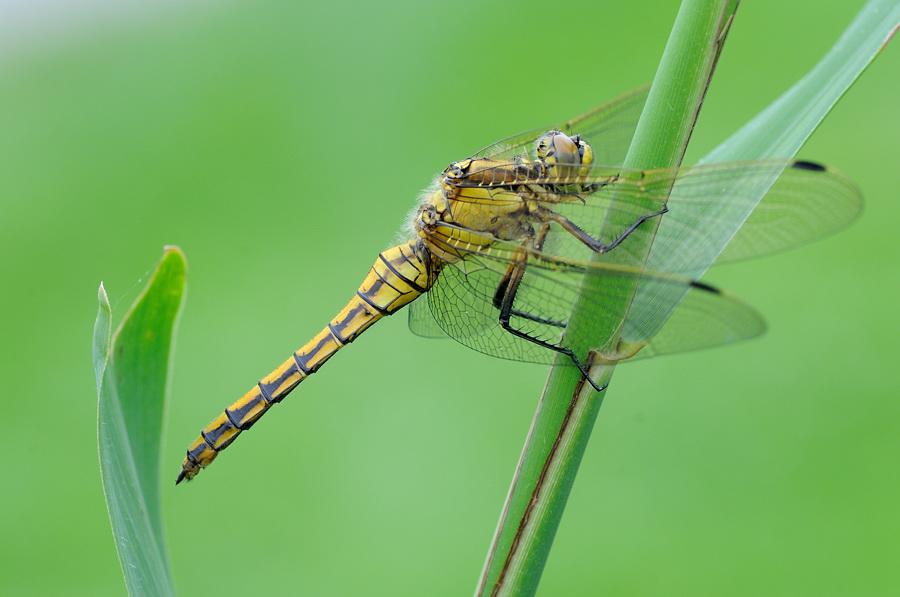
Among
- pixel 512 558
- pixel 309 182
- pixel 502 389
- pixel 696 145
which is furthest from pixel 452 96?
pixel 512 558

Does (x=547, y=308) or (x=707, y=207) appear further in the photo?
(x=547, y=308)

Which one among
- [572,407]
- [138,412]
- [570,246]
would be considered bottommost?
[138,412]

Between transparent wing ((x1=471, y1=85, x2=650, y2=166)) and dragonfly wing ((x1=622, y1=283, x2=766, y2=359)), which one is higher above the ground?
transparent wing ((x1=471, y1=85, x2=650, y2=166))

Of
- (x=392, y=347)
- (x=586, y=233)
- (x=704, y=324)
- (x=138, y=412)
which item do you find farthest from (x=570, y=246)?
(x=392, y=347)

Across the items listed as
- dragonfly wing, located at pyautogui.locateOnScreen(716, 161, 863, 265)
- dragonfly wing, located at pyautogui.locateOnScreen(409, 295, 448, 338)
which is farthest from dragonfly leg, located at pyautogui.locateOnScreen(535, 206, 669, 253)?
dragonfly wing, located at pyautogui.locateOnScreen(409, 295, 448, 338)

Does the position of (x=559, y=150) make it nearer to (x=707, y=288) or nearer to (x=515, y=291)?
(x=515, y=291)

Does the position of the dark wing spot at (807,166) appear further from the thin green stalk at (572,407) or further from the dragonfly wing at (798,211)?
the thin green stalk at (572,407)

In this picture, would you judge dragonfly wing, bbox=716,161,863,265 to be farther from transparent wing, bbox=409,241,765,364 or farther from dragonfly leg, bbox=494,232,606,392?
dragonfly leg, bbox=494,232,606,392

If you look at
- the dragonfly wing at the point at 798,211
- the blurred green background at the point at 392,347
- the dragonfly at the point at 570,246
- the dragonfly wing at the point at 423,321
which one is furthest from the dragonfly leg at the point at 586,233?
the blurred green background at the point at 392,347
